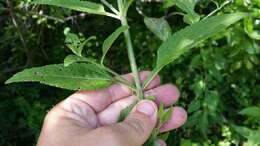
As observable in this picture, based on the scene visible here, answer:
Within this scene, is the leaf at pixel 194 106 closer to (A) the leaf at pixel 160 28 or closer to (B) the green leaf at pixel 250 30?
(B) the green leaf at pixel 250 30

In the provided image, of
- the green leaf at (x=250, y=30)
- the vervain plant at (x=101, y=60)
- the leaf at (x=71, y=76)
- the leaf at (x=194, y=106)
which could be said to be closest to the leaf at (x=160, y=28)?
the vervain plant at (x=101, y=60)

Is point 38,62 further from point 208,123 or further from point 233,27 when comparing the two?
point 233,27

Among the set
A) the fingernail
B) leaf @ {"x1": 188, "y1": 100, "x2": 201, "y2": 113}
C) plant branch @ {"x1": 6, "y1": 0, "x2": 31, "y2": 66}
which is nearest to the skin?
the fingernail

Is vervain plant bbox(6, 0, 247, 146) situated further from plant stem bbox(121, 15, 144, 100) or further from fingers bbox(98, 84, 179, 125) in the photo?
fingers bbox(98, 84, 179, 125)

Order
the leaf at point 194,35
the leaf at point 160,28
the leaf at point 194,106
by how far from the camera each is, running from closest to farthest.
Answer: the leaf at point 194,35 → the leaf at point 160,28 → the leaf at point 194,106

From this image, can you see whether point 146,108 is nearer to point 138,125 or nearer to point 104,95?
point 138,125

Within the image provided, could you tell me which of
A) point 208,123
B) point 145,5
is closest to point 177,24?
point 145,5

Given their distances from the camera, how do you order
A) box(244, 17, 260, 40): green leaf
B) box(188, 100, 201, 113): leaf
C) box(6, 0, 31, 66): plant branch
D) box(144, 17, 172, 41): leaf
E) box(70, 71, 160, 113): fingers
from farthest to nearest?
box(6, 0, 31, 66): plant branch < box(188, 100, 201, 113): leaf < box(244, 17, 260, 40): green leaf < box(70, 71, 160, 113): fingers < box(144, 17, 172, 41): leaf
